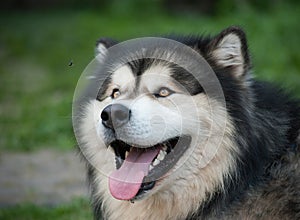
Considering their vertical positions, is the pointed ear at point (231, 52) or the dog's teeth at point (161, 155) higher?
the pointed ear at point (231, 52)

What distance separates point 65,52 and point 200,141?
10979mm

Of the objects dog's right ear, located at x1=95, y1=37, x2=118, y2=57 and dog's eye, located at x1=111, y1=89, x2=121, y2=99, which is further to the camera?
dog's right ear, located at x1=95, y1=37, x2=118, y2=57

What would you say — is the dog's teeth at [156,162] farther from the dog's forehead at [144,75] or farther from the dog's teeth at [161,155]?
the dog's forehead at [144,75]

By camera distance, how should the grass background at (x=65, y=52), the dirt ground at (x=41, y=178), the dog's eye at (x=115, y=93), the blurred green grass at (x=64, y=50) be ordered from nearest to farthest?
1. the dog's eye at (x=115, y=93)
2. the dirt ground at (x=41, y=178)
3. the grass background at (x=65, y=52)
4. the blurred green grass at (x=64, y=50)

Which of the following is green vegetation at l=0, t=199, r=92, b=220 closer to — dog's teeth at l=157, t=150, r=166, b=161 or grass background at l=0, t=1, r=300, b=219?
grass background at l=0, t=1, r=300, b=219

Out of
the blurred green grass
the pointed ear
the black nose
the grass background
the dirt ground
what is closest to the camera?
the black nose

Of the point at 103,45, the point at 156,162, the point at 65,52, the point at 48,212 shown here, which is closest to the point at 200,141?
the point at 156,162

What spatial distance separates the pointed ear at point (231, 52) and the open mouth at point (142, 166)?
568mm

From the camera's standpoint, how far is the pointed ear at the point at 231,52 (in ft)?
14.9

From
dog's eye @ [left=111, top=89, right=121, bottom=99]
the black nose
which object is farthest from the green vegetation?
the black nose

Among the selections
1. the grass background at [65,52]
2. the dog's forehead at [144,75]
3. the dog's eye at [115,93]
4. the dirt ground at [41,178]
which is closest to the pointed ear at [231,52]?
the dog's forehead at [144,75]

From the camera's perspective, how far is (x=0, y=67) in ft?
Result: 46.6

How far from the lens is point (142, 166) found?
175 inches

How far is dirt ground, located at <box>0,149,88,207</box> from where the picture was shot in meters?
6.99
